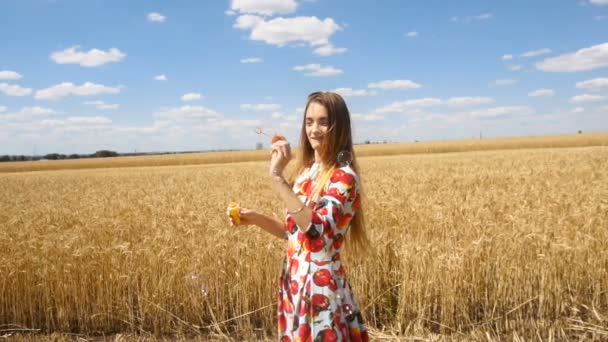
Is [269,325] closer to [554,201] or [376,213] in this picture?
[376,213]

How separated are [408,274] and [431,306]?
16.5 inches

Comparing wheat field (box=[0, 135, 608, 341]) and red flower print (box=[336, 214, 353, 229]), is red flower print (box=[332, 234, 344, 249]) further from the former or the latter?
wheat field (box=[0, 135, 608, 341])

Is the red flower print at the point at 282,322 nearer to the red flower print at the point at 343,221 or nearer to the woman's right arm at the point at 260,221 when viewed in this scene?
the woman's right arm at the point at 260,221

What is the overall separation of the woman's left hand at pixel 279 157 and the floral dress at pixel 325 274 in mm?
268

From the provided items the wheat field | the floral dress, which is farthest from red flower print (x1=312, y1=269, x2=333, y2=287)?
the wheat field

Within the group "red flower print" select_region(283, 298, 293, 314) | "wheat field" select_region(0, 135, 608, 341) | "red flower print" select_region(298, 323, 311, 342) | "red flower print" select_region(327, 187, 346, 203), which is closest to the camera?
"red flower print" select_region(327, 187, 346, 203)

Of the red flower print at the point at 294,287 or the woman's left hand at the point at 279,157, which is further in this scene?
the red flower print at the point at 294,287

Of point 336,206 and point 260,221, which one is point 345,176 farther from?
point 260,221

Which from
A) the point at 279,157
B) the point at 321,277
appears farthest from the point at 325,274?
the point at 279,157

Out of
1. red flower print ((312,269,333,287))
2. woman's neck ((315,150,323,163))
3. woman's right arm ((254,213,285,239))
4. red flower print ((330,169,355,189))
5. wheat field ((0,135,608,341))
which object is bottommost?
wheat field ((0,135,608,341))

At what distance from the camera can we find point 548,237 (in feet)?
18.9

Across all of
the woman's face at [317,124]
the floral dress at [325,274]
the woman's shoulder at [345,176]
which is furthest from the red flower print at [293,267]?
the woman's face at [317,124]

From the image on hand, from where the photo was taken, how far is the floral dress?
226 centimetres

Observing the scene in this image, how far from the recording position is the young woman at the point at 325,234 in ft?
7.45
